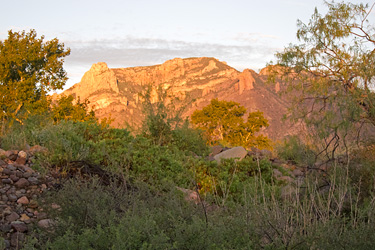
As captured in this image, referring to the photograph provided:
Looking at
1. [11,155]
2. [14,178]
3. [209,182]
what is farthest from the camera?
[209,182]

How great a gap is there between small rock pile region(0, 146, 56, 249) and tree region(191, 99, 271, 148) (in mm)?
24389

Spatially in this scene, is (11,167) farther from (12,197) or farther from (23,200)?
(23,200)

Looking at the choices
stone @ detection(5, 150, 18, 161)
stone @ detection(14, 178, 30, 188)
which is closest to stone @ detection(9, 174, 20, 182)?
stone @ detection(14, 178, 30, 188)

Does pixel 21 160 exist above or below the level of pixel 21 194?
above

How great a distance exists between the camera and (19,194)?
17.2 ft

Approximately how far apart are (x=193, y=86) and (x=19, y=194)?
70783 millimetres

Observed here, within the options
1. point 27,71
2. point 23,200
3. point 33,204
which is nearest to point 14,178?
point 23,200

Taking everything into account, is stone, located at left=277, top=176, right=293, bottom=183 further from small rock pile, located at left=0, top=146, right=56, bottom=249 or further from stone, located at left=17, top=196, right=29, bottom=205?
stone, located at left=17, top=196, right=29, bottom=205

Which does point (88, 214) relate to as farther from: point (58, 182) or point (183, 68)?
point (183, 68)

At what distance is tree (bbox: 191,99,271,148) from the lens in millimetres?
30438

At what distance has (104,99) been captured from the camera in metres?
83.1

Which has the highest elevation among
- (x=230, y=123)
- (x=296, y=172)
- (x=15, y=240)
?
(x=15, y=240)

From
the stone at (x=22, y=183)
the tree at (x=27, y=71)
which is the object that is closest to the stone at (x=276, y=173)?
the stone at (x=22, y=183)

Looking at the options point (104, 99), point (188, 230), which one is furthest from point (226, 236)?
point (104, 99)
